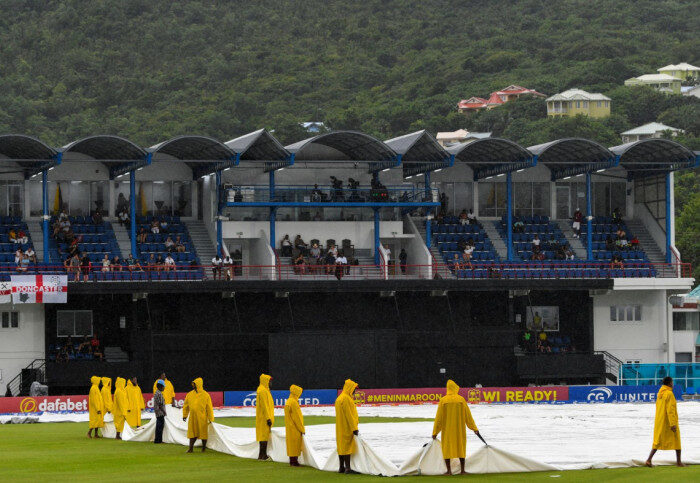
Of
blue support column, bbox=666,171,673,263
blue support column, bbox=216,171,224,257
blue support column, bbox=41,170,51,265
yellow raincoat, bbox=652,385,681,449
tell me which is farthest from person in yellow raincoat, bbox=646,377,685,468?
blue support column, bbox=666,171,673,263

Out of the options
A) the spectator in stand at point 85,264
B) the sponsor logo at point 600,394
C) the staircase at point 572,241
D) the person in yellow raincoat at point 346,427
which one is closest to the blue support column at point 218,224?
the spectator in stand at point 85,264

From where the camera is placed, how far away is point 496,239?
211ft

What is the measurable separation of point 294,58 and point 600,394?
10889cm

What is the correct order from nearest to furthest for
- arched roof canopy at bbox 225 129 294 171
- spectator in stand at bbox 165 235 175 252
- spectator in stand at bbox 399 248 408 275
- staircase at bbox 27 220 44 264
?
staircase at bbox 27 220 44 264 → arched roof canopy at bbox 225 129 294 171 → spectator in stand at bbox 165 235 175 252 → spectator in stand at bbox 399 248 408 275

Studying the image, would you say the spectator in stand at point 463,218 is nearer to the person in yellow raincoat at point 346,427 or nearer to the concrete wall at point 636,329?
the concrete wall at point 636,329

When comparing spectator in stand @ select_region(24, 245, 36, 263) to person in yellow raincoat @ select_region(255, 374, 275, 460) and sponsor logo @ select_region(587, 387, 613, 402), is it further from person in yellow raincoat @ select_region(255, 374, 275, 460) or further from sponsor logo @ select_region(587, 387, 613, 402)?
person in yellow raincoat @ select_region(255, 374, 275, 460)

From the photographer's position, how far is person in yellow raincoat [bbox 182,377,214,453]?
27734 millimetres

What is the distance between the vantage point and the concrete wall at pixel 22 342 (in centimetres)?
5481

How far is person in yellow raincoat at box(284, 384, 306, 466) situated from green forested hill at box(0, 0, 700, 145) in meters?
106

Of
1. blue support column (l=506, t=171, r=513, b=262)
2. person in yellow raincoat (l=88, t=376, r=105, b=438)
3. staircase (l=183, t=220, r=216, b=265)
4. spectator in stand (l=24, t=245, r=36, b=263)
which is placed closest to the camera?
person in yellow raincoat (l=88, t=376, r=105, b=438)

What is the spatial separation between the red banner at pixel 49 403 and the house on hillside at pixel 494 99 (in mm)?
119277

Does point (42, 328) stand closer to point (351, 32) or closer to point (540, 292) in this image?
point (540, 292)

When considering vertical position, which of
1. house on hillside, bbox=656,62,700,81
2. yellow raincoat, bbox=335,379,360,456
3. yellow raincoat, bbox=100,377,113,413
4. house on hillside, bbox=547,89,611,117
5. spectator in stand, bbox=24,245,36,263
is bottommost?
yellow raincoat, bbox=100,377,113,413

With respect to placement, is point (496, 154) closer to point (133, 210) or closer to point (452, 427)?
point (133, 210)
